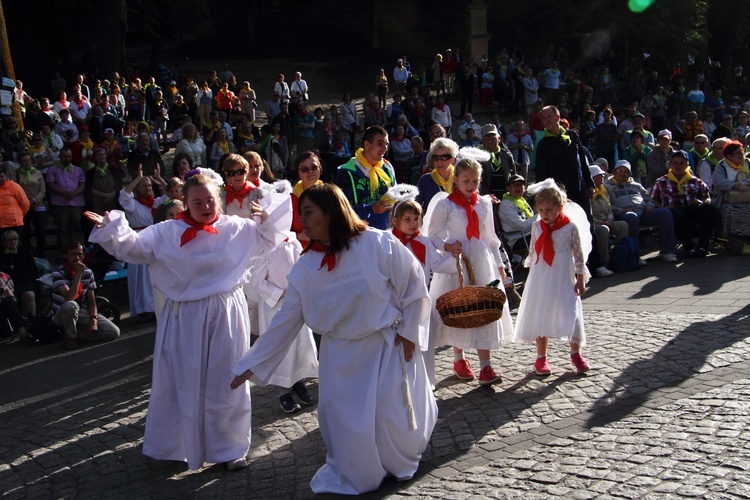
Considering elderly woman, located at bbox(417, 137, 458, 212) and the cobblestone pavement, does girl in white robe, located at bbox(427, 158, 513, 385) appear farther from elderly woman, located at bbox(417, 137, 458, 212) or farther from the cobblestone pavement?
the cobblestone pavement

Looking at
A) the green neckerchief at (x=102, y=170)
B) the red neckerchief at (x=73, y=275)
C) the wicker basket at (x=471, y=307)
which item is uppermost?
the green neckerchief at (x=102, y=170)

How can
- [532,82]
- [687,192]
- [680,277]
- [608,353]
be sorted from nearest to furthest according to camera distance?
[608,353] < [680,277] < [687,192] < [532,82]

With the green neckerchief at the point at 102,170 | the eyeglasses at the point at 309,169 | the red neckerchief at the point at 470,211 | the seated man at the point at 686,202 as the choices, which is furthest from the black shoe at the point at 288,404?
the seated man at the point at 686,202

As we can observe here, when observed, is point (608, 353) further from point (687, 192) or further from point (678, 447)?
point (687, 192)

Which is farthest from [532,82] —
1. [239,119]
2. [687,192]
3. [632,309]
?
[632,309]

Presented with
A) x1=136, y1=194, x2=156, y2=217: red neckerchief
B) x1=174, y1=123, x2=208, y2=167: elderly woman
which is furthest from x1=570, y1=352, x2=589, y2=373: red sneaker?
x1=174, y1=123, x2=208, y2=167: elderly woman

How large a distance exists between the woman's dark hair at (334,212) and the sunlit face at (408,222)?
5.53ft

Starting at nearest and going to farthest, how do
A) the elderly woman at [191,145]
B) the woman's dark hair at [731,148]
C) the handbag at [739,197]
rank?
1. the handbag at [739,197]
2. the woman's dark hair at [731,148]
3. the elderly woman at [191,145]

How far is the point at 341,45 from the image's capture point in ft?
152

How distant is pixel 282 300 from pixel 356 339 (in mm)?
1970

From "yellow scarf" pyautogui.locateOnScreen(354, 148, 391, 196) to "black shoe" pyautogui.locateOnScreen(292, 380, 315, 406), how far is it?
209 centimetres

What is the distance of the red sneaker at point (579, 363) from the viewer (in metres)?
7.82

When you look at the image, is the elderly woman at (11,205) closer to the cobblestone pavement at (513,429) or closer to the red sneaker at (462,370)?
the cobblestone pavement at (513,429)

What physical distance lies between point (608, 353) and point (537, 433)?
88.7 inches
